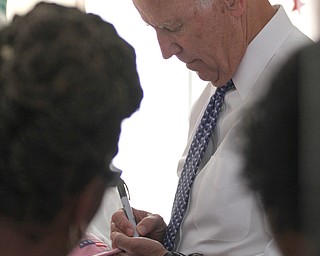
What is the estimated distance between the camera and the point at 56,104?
2.45ft

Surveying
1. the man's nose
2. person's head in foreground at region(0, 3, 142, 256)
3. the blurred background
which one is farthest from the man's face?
person's head in foreground at region(0, 3, 142, 256)

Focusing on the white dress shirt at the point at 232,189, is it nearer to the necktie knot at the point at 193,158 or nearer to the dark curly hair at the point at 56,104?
the necktie knot at the point at 193,158

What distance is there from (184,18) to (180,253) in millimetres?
436

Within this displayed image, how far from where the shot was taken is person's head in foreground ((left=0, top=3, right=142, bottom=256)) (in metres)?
0.75

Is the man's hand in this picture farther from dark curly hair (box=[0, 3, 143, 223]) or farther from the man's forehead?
dark curly hair (box=[0, 3, 143, 223])

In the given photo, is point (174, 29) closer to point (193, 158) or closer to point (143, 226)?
point (193, 158)

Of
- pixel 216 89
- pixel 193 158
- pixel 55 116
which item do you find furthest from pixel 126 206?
pixel 55 116

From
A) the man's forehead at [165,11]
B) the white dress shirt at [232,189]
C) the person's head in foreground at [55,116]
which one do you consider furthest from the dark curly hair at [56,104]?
the man's forehead at [165,11]

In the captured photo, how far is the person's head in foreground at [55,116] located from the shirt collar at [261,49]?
2.42 ft

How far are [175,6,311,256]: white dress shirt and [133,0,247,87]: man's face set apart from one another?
31 millimetres

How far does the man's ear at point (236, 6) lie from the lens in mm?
1508

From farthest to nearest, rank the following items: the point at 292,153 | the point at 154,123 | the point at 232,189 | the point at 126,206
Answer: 1. the point at 154,123
2. the point at 126,206
3. the point at 232,189
4. the point at 292,153

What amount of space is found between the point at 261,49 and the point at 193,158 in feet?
0.80

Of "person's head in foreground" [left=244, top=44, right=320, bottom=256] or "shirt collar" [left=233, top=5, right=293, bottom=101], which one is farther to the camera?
"shirt collar" [left=233, top=5, right=293, bottom=101]
